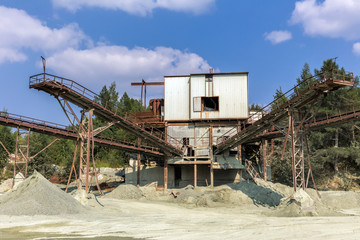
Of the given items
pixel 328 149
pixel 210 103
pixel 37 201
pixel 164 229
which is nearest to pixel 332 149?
pixel 328 149

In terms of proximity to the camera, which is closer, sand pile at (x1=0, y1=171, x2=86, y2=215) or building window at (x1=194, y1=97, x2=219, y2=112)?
sand pile at (x1=0, y1=171, x2=86, y2=215)

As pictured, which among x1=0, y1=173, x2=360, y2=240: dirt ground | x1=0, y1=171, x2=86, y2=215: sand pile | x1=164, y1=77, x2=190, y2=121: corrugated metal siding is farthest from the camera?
x1=164, y1=77, x2=190, y2=121: corrugated metal siding

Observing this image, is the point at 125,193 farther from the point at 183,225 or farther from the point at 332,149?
the point at 332,149

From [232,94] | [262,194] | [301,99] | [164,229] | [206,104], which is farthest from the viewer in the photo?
[206,104]

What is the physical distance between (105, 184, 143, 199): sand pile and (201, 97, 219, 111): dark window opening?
10755 mm

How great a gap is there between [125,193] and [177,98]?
11.2m

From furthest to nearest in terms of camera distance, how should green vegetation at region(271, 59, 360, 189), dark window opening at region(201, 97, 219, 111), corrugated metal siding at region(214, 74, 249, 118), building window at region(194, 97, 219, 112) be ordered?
green vegetation at region(271, 59, 360, 189)
dark window opening at region(201, 97, 219, 111)
building window at region(194, 97, 219, 112)
corrugated metal siding at region(214, 74, 249, 118)

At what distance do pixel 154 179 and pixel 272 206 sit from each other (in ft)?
46.6

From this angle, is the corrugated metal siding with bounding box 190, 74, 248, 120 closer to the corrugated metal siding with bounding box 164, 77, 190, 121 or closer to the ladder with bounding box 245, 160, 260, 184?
the corrugated metal siding with bounding box 164, 77, 190, 121

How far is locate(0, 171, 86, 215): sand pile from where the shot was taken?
45.4 feet

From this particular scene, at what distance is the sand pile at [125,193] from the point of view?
2442 centimetres

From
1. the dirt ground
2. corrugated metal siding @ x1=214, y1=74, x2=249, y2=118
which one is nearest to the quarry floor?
the dirt ground

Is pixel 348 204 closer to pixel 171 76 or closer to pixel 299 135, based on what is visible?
pixel 299 135

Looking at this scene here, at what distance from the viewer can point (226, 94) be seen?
1184 inches
